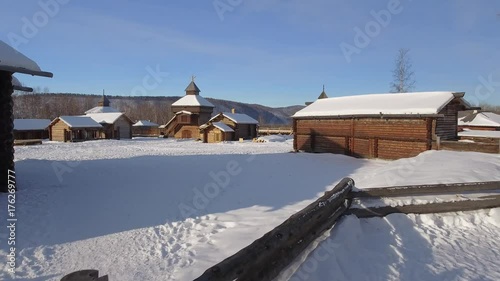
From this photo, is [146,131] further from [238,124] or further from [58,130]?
[238,124]

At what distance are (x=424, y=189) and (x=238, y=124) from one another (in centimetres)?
4248

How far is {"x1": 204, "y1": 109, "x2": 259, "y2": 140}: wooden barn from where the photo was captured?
48875 mm

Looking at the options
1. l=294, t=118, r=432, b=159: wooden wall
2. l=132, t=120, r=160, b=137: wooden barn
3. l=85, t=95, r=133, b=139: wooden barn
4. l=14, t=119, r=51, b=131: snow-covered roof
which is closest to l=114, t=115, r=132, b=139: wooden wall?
l=85, t=95, r=133, b=139: wooden barn

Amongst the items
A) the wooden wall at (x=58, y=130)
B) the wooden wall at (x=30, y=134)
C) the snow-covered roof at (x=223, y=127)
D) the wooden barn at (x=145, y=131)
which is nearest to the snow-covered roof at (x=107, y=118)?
the wooden wall at (x=58, y=130)

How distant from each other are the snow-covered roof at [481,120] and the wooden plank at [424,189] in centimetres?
3741

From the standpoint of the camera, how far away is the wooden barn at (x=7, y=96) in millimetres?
9352

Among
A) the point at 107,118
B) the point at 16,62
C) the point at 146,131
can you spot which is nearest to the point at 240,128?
the point at 107,118

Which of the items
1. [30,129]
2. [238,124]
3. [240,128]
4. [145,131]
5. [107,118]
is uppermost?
[107,118]

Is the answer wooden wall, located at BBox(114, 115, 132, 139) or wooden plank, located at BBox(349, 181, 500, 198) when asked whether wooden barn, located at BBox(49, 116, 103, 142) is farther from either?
wooden plank, located at BBox(349, 181, 500, 198)

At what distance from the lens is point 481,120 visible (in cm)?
3869

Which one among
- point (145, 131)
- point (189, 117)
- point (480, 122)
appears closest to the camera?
point (480, 122)

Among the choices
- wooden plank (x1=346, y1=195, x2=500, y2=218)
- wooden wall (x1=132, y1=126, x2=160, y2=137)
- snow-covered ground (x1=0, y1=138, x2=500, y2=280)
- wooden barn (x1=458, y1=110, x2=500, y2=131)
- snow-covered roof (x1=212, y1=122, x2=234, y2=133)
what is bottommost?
snow-covered ground (x1=0, y1=138, x2=500, y2=280)

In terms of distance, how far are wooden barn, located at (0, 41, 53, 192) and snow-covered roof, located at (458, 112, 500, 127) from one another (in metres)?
44.1

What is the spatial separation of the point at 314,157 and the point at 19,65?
→ 16.8 m
